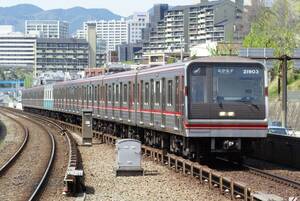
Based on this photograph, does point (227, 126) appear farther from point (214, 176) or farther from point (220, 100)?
point (214, 176)

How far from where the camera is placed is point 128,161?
1962 cm

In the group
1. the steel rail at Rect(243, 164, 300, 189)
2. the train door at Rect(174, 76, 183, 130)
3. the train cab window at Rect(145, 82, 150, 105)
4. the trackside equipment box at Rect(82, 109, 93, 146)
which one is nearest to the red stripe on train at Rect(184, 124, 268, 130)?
the train door at Rect(174, 76, 183, 130)

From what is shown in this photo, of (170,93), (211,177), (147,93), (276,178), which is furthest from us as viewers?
(147,93)

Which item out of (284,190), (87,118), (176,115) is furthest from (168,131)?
(87,118)

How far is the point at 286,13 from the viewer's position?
2653 inches

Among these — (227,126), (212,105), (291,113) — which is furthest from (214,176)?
(291,113)

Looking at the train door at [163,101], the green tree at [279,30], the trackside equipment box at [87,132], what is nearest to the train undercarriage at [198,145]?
the train door at [163,101]

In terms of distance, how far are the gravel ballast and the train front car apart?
1.61 metres

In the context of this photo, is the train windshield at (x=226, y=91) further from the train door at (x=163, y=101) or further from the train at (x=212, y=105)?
the train door at (x=163, y=101)

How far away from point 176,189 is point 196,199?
69.9 inches

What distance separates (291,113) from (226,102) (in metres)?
33.7

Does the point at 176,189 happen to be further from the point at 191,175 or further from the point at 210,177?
the point at 191,175

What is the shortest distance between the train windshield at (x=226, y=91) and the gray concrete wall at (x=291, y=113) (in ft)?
96.3

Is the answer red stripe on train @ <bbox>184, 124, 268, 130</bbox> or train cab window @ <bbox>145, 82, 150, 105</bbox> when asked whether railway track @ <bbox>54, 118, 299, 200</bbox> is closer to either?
red stripe on train @ <bbox>184, 124, 268, 130</bbox>
